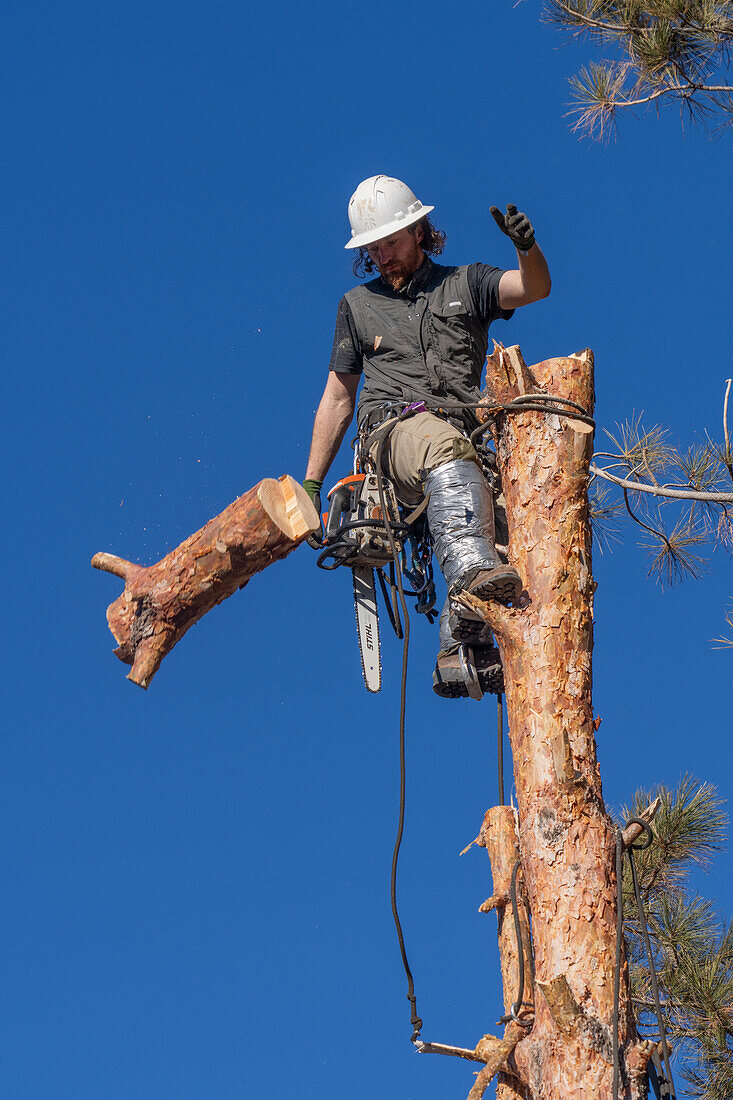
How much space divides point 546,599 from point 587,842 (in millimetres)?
739

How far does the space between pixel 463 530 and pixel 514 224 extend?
102 cm

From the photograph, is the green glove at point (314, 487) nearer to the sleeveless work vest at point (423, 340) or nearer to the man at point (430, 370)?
the man at point (430, 370)

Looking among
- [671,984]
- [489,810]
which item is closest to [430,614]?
[489,810]

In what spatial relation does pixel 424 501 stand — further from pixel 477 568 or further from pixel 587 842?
pixel 587 842

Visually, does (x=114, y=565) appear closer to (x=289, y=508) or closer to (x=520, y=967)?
(x=289, y=508)

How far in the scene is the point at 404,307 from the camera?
557cm

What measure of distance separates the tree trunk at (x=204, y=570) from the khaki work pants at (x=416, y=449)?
489 mm

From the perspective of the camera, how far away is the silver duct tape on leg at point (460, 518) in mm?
4727

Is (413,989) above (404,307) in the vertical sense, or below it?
below

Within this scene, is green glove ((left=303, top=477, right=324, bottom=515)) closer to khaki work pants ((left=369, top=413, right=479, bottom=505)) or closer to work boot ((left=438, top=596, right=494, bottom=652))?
khaki work pants ((left=369, top=413, right=479, bottom=505))

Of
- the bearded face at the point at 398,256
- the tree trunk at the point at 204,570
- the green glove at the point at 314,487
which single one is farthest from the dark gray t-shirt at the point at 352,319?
the tree trunk at the point at 204,570

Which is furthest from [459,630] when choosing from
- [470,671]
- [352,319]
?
[352,319]

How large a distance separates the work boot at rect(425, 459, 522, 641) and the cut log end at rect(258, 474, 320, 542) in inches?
17.1

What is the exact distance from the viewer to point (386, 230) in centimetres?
560
